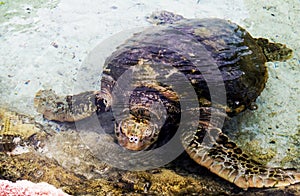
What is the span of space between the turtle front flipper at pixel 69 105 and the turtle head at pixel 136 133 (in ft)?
1.71

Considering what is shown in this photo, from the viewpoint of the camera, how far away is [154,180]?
2.66 metres

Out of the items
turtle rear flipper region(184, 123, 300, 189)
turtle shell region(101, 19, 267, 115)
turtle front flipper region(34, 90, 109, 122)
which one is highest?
turtle shell region(101, 19, 267, 115)

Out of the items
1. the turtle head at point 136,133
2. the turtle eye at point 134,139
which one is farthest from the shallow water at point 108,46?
the turtle eye at point 134,139

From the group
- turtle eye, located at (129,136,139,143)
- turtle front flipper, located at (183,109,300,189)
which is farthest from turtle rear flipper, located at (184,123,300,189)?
turtle eye, located at (129,136,139,143)

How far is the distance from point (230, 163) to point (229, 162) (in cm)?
1

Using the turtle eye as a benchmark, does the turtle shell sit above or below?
above

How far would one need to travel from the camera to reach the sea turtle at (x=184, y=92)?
2850mm

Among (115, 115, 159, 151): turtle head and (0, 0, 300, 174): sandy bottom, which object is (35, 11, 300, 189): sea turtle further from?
(0, 0, 300, 174): sandy bottom

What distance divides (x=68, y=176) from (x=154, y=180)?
0.66 meters

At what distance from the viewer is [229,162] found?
107 inches

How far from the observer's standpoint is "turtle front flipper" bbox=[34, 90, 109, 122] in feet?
10.9

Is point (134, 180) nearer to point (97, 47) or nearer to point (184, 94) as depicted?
point (184, 94)

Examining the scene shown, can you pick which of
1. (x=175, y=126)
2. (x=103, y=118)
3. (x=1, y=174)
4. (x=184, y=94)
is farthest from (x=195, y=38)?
(x=1, y=174)

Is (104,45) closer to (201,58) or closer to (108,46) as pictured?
(108,46)
